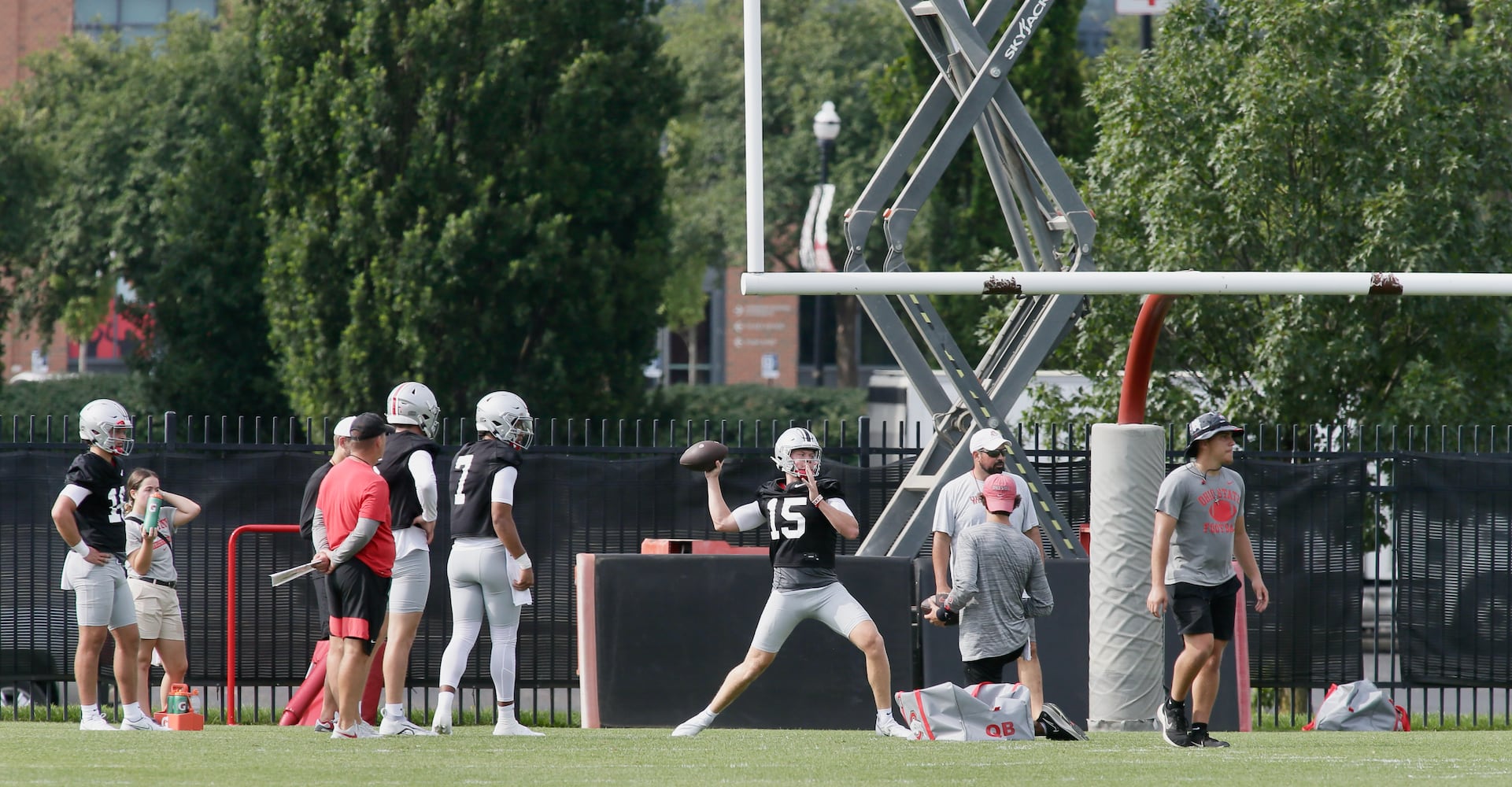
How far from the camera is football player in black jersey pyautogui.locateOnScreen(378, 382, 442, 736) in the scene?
354 inches

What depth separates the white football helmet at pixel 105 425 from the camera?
924 centimetres

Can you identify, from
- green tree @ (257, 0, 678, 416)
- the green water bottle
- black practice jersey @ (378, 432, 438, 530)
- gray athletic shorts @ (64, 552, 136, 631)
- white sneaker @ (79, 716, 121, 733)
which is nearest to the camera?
black practice jersey @ (378, 432, 438, 530)

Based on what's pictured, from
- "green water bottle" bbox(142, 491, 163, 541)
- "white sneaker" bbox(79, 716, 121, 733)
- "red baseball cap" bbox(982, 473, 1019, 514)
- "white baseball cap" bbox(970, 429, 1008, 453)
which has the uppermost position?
"white baseball cap" bbox(970, 429, 1008, 453)

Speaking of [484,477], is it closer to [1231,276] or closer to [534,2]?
[1231,276]

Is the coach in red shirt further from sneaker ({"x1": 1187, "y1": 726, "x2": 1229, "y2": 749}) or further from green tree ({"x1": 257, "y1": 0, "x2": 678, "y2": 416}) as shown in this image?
green tree ({"x1": 257, "y1": 0, "x2": 678, "y2": 416})

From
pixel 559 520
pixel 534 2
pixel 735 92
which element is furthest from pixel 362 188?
pixel 735 92

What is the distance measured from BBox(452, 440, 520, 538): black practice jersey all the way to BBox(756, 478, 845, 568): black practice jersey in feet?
4.64

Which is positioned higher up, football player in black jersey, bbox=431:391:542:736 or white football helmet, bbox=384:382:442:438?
white football helmet, bbox=384:382:442:438

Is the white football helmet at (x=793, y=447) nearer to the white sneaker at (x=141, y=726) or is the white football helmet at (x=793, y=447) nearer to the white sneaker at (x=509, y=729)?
the white sneaker at (x=509, y=729)

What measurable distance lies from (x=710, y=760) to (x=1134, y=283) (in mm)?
3271

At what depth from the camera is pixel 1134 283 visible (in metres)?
9.02

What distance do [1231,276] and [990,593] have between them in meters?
2.03

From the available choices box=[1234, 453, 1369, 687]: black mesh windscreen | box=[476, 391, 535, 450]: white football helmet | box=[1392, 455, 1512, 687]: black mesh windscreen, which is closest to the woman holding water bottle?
box=[476, 391, 535, 450]: white football helmet

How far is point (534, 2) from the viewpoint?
22.7 m
